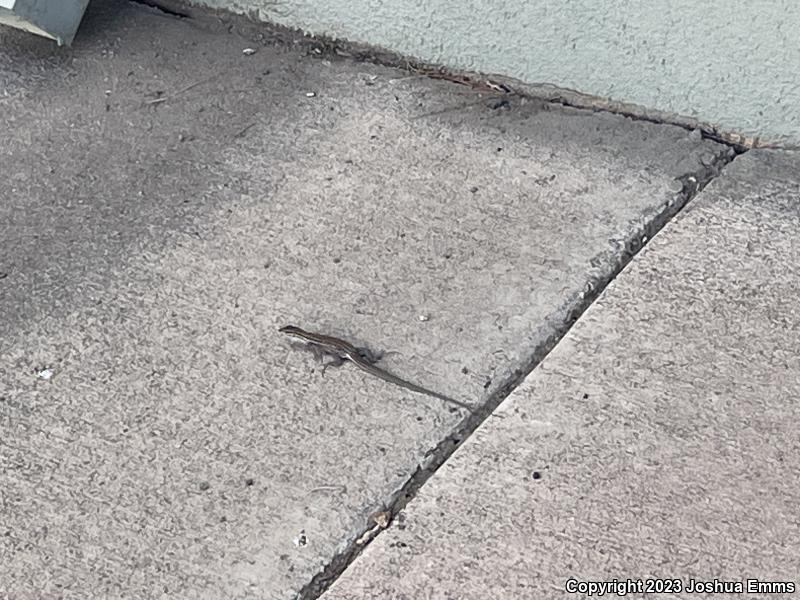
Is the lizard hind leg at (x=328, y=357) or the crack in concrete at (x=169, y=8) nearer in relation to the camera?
the lizard hind leg at (x=328, y=357)

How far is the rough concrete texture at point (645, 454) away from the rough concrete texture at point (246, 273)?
0.43ft

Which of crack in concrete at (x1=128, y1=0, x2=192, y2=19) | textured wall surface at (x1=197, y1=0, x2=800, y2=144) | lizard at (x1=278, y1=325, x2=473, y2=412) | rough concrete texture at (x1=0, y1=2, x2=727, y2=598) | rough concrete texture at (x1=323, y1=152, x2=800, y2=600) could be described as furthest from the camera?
crack in concrete at (x1=128, y1=0, x2=192, y2=19)

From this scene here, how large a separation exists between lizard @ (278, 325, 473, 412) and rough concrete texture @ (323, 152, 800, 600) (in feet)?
0.85

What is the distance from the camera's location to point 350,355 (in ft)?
10.6

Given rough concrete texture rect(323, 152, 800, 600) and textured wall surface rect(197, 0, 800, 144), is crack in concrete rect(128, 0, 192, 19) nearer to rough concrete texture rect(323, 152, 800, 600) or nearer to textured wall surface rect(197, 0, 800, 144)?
textured wall surface rect(197, 0, 800, 144)

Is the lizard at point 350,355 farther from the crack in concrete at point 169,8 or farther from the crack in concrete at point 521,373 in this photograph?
the crack in concrete at point 169,8

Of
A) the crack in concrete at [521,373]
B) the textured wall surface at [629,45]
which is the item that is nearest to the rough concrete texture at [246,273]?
the crack in concrete at [521,373]

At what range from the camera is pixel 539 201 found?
12.4 feet

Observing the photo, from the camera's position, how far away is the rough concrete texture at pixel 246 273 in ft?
9.36

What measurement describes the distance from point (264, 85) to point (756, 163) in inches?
64.3

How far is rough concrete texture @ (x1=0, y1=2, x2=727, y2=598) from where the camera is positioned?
9.36 feet

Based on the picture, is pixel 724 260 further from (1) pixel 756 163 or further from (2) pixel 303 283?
(2) pixel 303 283

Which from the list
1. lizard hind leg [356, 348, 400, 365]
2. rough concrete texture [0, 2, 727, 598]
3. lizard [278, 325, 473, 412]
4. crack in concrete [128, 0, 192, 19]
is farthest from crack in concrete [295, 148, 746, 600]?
crack in concrete [128, 0, 192, 19]

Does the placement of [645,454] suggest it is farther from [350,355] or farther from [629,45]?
[629,45]
